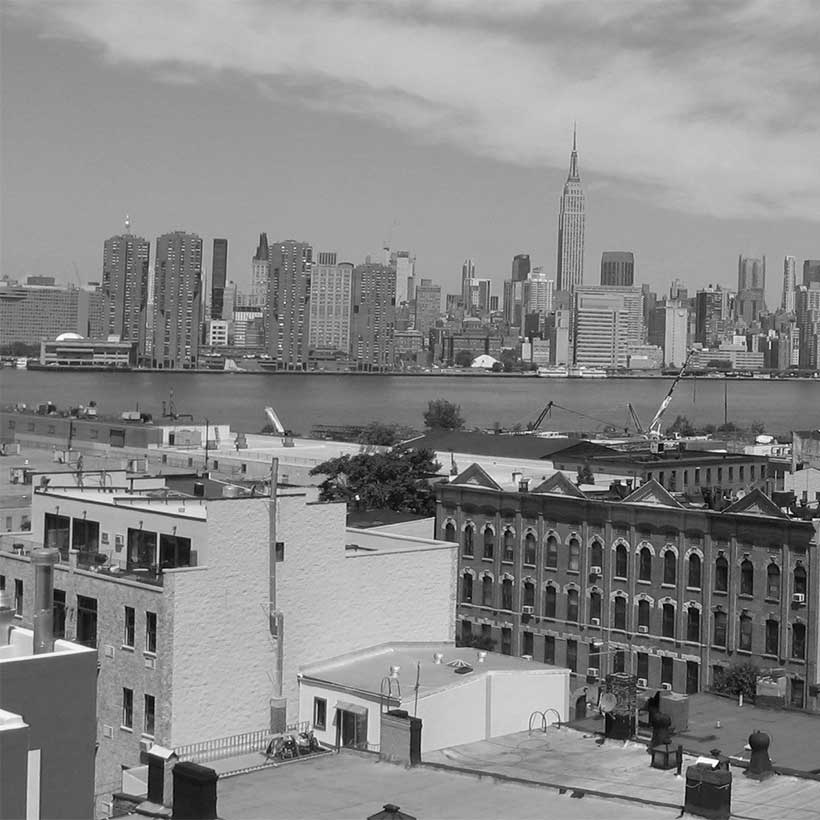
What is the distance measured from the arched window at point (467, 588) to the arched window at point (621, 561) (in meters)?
3.76

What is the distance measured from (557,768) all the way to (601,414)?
16306cm

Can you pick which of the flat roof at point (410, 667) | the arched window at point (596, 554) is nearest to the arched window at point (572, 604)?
the arched window at point (596, 554)

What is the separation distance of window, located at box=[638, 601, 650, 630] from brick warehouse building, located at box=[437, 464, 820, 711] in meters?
0.03

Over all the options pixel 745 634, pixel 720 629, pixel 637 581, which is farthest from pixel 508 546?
pixel 745 634

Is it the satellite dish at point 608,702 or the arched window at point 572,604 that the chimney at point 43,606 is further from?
the arched window at point 572,604

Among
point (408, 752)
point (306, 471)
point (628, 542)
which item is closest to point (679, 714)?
point (408, 752)

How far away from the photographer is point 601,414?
17512 cm

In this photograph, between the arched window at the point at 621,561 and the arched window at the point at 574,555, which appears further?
the arched window at the point at 574,555

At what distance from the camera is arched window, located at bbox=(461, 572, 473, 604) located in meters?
32.3

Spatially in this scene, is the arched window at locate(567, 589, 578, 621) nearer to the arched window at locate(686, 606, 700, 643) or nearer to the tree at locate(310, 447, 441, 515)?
the arched window at locate(686, 606, 700, 643)

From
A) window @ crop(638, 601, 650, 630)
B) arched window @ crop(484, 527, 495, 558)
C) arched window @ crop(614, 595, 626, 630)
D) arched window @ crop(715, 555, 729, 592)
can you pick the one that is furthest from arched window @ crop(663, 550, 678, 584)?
arched window @ crop(484, 527, 495, 558)

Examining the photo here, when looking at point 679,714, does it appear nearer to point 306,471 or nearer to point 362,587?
point 362,587

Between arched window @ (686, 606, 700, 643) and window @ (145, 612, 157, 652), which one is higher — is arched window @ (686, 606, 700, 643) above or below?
below

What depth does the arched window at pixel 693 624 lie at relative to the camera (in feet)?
93.1
